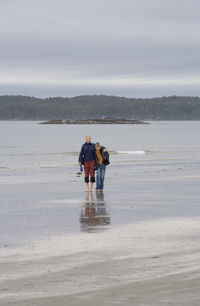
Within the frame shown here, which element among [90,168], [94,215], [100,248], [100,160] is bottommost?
[94,215]

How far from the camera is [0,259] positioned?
37.5 feet

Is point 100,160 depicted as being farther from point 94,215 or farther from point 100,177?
point 94,215

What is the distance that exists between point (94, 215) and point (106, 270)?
6.95 metres

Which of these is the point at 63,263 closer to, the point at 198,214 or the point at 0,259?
the point at 0,259

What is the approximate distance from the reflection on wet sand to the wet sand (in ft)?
3.08

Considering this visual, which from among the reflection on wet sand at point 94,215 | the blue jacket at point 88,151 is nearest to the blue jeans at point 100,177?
the blue jacket at point 88,151

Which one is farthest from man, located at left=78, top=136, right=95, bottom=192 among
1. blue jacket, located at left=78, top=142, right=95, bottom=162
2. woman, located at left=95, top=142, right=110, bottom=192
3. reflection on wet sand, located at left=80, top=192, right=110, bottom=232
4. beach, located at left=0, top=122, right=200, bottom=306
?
reflection on wet sand, located at left=80, top=192, right=110, bottom=232

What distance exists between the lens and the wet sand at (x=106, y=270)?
29.2ft

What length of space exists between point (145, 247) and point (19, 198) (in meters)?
9.63

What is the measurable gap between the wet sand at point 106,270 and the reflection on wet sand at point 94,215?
940 millimetres

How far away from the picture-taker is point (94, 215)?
1748cm

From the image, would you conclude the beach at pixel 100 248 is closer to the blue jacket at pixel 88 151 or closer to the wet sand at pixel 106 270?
the wet sand at pixel 106 270

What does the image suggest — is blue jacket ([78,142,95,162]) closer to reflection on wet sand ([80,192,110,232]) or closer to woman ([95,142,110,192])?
woman ([95,142,110,192])

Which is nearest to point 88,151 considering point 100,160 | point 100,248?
point 100,160
